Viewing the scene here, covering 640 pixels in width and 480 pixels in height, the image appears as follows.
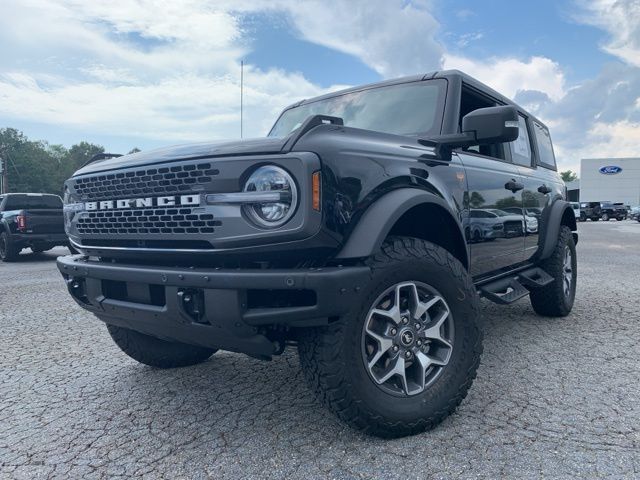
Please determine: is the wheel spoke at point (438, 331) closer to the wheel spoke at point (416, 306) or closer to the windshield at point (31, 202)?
the wheel spoke at point (416, 306)

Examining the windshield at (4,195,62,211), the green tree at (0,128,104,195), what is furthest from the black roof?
the green tree at (0,128,104,195)

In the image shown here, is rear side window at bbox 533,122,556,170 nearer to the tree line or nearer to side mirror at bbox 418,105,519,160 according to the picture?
side mirror at bbox 418,105,519,160

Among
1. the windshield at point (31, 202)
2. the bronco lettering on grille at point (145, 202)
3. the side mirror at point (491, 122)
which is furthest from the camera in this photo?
the windshield at point (31, 202)

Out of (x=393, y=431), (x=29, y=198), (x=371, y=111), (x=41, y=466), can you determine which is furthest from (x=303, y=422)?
(x=29, y=198)

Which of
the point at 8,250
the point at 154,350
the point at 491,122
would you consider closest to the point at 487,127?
the point at 491,122

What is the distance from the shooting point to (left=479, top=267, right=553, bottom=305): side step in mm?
3600

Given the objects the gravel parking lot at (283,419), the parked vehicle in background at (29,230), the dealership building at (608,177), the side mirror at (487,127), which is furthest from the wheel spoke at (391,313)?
the dealership building at (608,177)

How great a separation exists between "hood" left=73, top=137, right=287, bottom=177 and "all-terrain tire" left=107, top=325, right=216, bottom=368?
1163mm

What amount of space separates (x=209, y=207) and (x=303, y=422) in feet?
3.98

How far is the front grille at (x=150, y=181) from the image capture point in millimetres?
2266

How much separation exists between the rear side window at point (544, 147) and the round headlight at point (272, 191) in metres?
3.76

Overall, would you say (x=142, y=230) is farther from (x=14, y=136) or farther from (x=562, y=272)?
(x=14, y=136)

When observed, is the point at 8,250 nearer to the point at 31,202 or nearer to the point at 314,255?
the point at 31,202

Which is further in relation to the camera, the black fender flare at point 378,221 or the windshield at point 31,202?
the windshield at point 31,202
